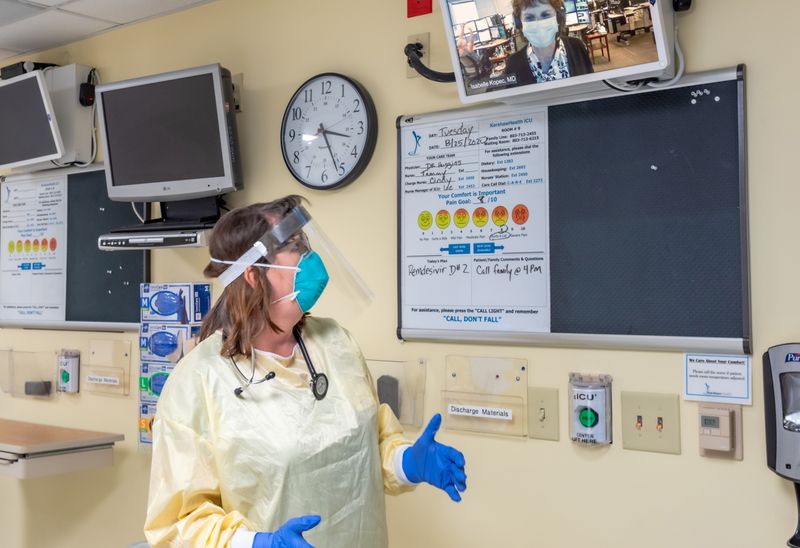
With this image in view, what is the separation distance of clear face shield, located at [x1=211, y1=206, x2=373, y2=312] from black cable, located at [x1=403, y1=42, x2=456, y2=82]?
26.7 inches

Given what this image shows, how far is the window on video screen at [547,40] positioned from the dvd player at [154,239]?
45.4 inches

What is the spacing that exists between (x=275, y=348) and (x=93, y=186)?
1.86 m

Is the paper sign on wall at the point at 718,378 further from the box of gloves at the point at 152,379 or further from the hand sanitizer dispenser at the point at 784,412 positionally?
the box of gloves at the point at 152,379

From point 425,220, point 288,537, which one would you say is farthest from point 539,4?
point 288,537

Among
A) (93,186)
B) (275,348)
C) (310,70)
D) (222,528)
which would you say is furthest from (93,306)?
(222,528)

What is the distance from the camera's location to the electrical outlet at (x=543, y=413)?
6.98 feet

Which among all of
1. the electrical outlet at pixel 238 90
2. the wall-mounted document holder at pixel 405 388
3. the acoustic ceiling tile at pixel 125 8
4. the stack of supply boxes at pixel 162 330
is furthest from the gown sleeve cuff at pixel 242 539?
the acoustic ceiling tile at pixel 125 8

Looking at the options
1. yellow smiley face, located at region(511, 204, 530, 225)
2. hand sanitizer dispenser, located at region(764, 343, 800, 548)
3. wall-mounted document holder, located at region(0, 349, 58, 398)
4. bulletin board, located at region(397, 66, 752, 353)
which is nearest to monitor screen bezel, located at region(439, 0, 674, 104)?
bulletin board, located at region(397, 66, 752, 353)

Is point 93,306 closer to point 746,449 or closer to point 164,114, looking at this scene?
point 164,114

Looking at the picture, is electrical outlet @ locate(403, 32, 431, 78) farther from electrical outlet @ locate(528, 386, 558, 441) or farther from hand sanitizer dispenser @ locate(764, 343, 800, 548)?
hand sanitizer dispenser @ locate(764, 343, 800, 548)

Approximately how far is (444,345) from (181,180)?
115cm

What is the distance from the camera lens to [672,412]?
1941 mm

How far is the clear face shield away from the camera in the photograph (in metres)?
1.77

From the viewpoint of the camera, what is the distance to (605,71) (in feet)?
5.99
